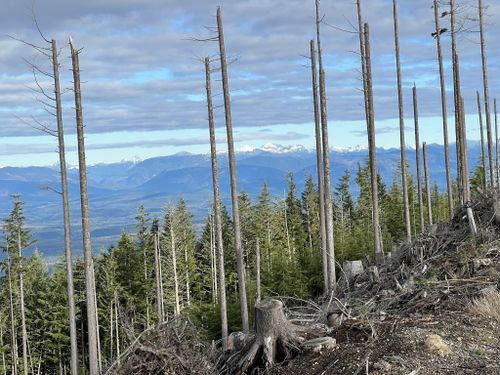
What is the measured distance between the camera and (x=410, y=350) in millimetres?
7734

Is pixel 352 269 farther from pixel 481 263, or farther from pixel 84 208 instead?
pixel 84 208

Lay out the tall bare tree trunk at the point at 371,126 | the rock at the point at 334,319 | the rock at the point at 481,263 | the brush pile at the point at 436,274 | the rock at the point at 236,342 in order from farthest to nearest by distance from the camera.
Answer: the tall bare tree trunk at the point at 371,126
the rock at the point at 481,263
the brush pile at the point at 436,274
the rock at the point at 236,342
the rock at the point at 334,319

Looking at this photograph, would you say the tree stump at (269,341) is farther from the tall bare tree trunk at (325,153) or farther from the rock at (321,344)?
the tall bare tree trunk at (325,153)

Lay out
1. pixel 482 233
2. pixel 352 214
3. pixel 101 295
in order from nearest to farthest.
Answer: pixel 482 233 < pixel 101 295 < pixel 352 214

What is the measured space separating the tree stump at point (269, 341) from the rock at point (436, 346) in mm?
1889

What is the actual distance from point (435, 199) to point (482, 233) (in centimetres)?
4538

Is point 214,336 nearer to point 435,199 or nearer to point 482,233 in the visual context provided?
point 482,233

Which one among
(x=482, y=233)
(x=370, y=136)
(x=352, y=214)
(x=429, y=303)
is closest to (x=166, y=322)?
(x=429, y=303)

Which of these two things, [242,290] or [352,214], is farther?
[352,214]

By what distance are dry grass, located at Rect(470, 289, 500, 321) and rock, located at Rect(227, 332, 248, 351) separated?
144 inches

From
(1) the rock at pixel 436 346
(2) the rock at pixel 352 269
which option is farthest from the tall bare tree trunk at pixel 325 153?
(1) the rock at pixel 436 346

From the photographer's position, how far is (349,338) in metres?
8.68

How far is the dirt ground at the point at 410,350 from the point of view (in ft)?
24.2

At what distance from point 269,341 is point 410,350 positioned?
2.11 meters
